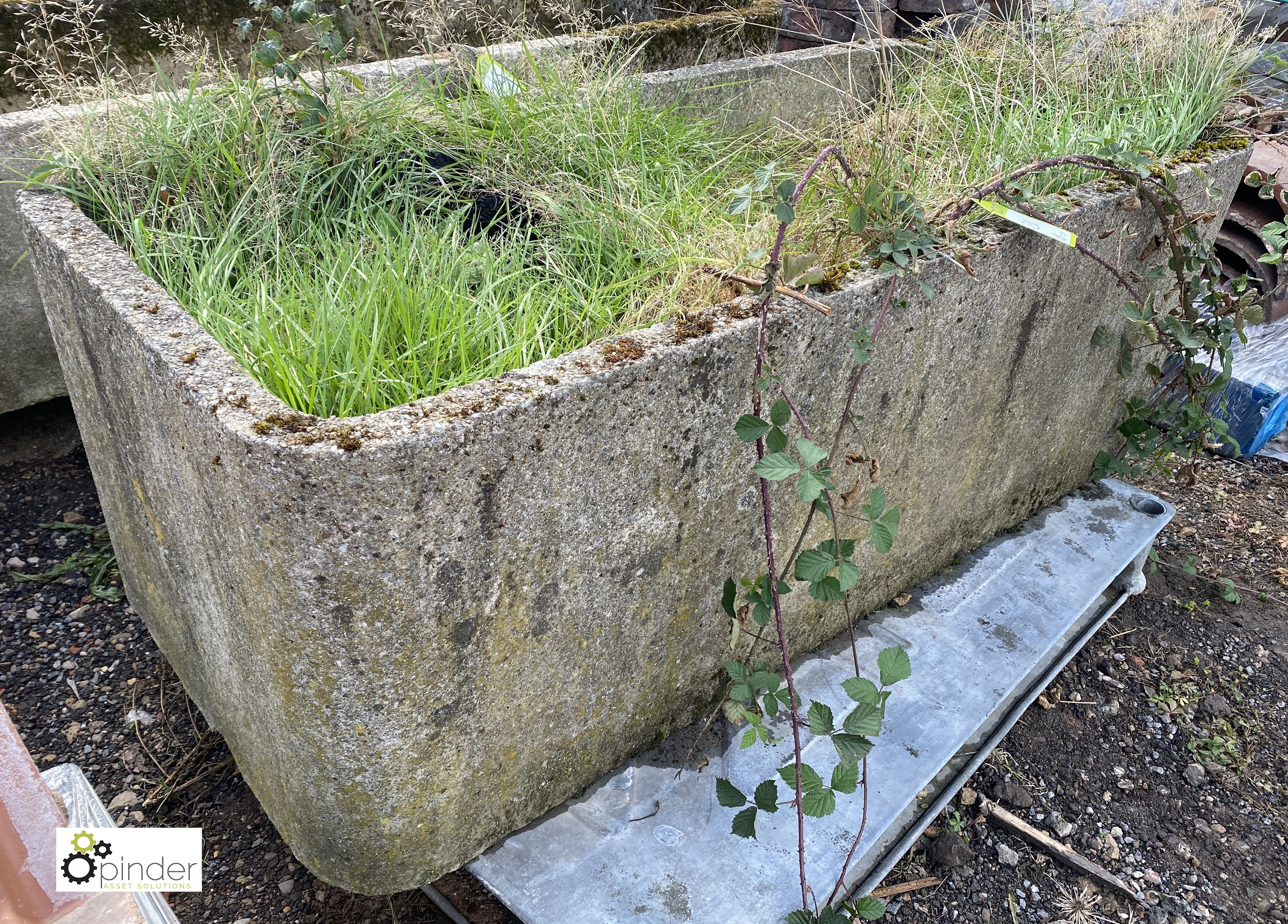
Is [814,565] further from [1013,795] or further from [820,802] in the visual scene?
[1013,795]

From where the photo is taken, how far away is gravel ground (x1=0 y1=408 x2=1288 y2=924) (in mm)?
1949

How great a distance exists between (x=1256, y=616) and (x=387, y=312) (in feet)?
9.25

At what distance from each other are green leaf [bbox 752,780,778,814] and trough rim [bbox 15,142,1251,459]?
760 mm

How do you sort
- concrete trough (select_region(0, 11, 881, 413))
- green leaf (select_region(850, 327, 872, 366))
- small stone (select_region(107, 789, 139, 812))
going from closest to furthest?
green leaf (select_region(850, 327, 872, 366)) → small stone (select_region(107, 789, 139, 812)) → concrete trough (select_region(0, 11, 881, 413))

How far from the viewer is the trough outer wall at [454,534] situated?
125 cm

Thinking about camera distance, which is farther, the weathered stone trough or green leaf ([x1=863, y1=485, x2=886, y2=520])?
green leaf ([x1=863, y1=485, x2=886, y2=520])

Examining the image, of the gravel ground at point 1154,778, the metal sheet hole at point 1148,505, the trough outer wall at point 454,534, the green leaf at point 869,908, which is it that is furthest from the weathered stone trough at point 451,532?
the metal sheet hole at point 1148,505

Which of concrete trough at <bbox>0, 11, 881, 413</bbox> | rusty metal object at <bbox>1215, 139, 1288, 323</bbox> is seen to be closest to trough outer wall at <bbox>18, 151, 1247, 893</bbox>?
concrete trough at <bbox>0, 11, 881, 413</bbox>

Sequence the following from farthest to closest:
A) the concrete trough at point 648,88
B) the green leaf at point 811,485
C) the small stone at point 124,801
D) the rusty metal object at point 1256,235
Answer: the rusty metal object at point 1256,235, the concrete trough at point 648,88, the small stone at point 124,801, the green leaf at point 811,485

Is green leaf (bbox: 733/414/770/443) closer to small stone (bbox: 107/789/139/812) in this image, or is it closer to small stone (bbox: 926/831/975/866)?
small stone (bbox: 926/831/975/866)

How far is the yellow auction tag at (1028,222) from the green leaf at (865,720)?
1.04 metres

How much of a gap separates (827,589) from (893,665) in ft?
0.57

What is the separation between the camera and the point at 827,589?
1.62 m

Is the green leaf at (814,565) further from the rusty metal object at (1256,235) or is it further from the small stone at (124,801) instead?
the rusty metal object at (1256,235)
